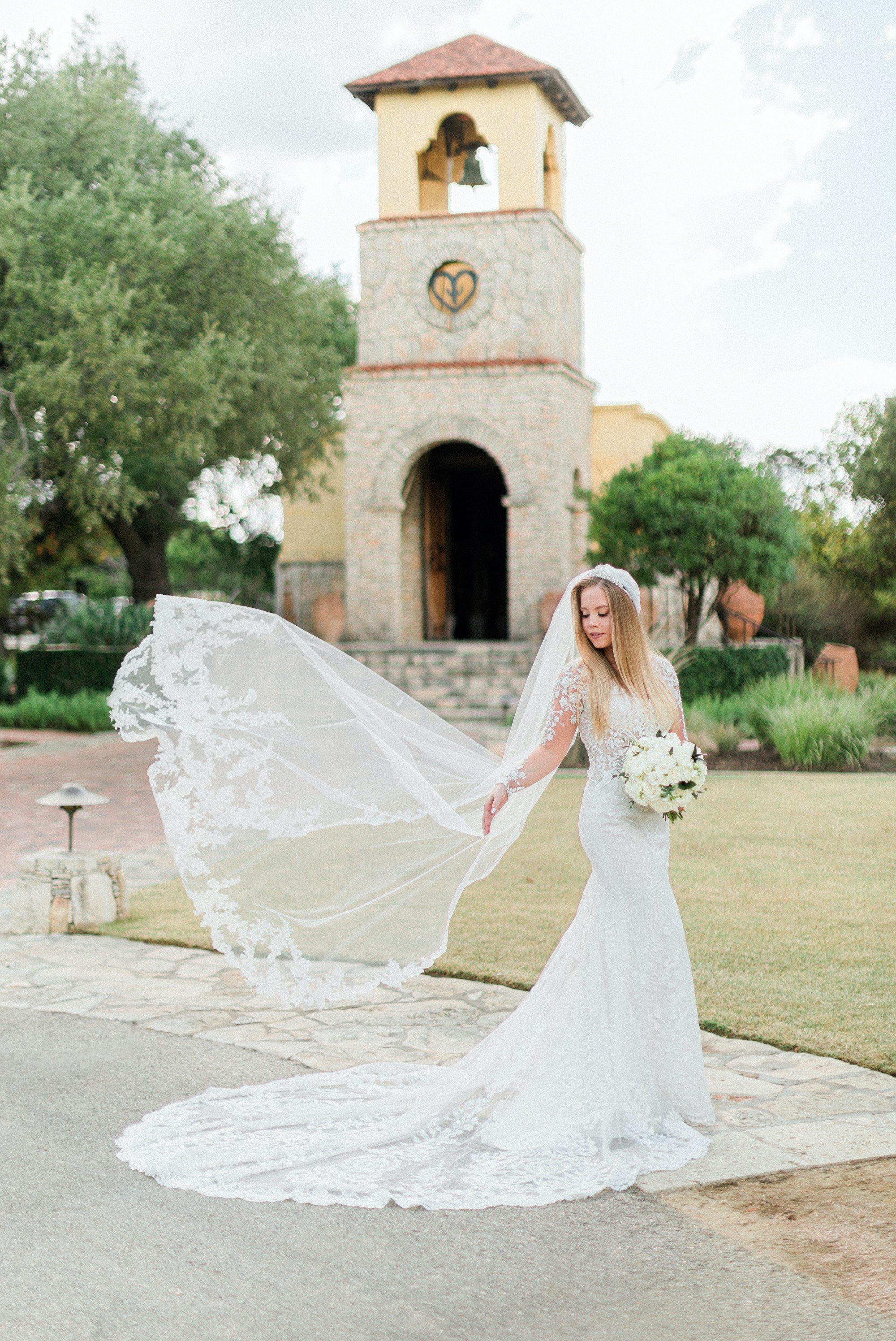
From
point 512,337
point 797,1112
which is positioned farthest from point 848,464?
point 797,1112

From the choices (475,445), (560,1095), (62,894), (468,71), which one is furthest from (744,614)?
(560,1095)

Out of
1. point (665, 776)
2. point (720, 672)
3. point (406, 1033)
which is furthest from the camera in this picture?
point (720, 672)

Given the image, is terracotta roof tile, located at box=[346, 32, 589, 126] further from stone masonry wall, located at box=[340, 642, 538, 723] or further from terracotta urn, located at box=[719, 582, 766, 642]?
stone masonry wall, located at box=[340, 642, 538, 723]

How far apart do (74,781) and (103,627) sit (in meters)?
7.65

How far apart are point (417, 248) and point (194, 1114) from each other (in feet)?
65.3

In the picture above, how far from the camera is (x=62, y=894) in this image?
7.30m

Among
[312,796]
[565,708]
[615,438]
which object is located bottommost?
[312,796]

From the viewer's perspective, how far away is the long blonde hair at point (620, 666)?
4.39 metres

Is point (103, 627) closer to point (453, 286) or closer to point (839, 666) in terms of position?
point (453, 286)

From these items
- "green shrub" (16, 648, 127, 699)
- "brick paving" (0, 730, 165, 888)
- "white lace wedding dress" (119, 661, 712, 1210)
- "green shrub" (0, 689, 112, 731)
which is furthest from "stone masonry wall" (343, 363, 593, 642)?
"white lace wedding dress" (119, 661, 712, 1210)

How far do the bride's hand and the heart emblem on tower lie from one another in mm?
18817

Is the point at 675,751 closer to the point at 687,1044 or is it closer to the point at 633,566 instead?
the point at 687,1044

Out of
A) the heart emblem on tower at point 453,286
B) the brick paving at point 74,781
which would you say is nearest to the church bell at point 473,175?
the heart emblem on tower at point 453,286

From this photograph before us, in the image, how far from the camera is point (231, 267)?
17641 millimetres
